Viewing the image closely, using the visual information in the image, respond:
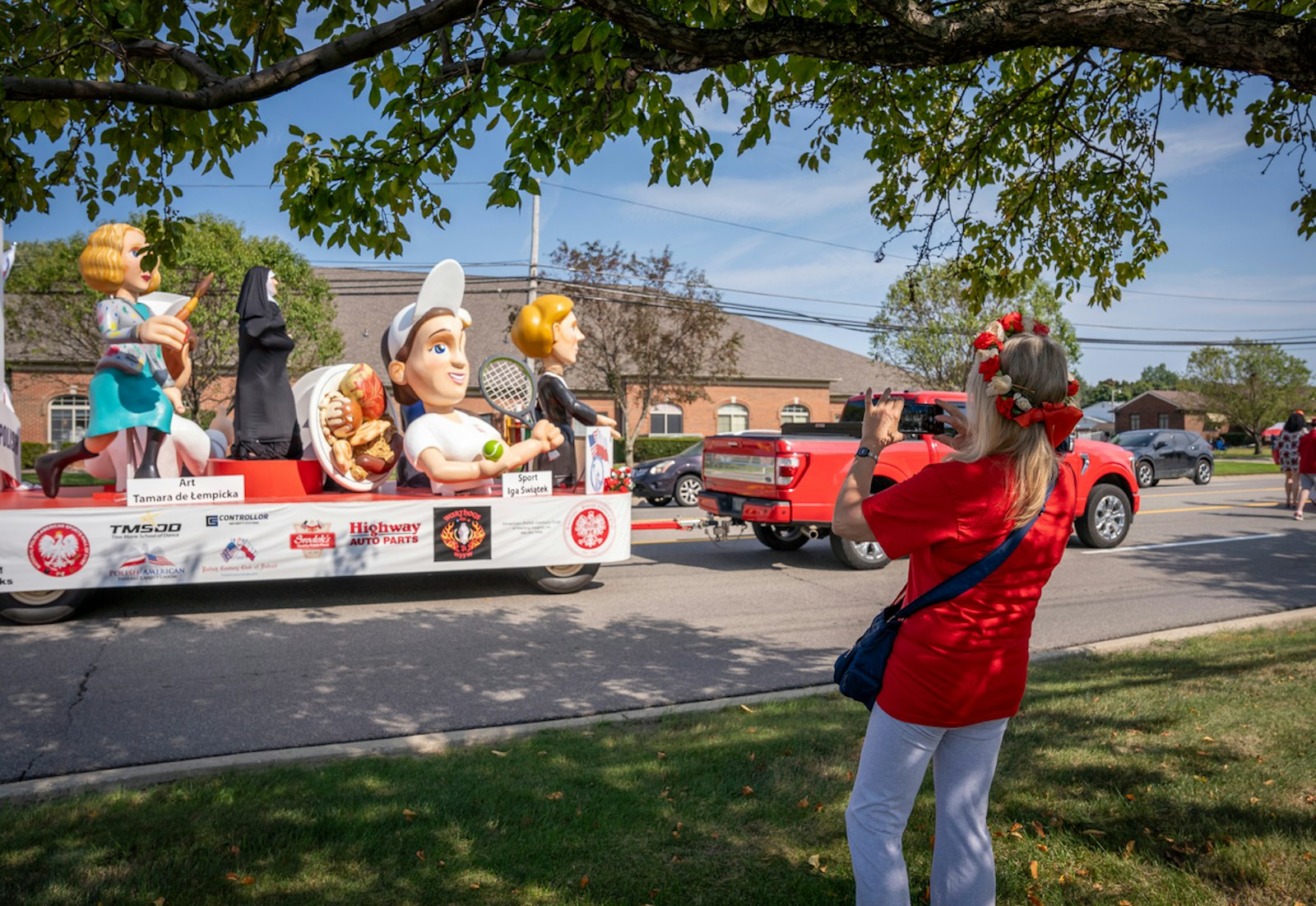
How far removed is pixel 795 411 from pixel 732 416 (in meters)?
3.10

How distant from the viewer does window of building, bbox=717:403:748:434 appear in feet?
128

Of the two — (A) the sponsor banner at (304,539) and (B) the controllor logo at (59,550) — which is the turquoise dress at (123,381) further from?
(B) the controllor logo at (59,550)

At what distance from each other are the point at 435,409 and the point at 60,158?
4405mm

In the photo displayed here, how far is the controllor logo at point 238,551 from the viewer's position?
797cm

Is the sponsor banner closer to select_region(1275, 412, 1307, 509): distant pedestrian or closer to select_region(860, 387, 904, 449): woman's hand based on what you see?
select_region(860, 387, 904, 449): woman's hand

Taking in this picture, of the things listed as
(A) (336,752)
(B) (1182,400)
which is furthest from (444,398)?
(B) (1182,400)

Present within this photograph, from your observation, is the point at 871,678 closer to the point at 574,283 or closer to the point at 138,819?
the point at 138,819

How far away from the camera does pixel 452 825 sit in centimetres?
366

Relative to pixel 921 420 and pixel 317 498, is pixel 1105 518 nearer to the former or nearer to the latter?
pixel 317 498

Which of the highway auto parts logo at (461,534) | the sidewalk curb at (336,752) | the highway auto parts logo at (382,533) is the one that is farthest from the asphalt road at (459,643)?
the highway auto parts logo at (382,533)

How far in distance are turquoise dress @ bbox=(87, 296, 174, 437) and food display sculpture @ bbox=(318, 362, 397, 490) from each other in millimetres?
1455

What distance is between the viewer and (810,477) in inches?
410

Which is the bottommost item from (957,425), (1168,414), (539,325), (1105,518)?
(1105,518)

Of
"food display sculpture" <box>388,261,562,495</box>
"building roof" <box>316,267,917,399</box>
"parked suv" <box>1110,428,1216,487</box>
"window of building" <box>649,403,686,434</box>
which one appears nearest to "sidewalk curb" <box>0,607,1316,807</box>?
"food display sculpture" <box>388,261,562,495</box>
